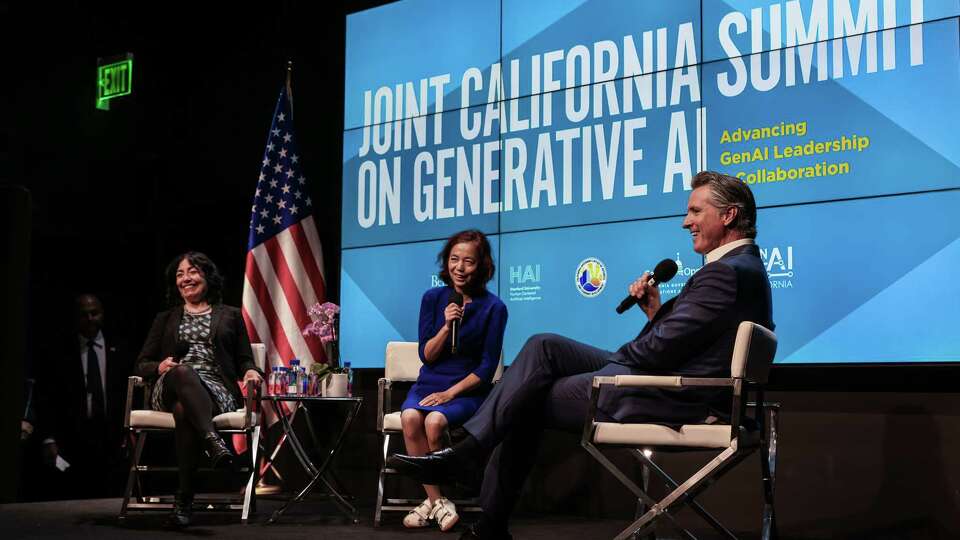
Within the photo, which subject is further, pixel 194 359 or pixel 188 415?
pixel 194 359

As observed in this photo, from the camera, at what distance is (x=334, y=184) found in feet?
20.0

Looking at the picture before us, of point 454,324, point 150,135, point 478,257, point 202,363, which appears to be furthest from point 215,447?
point 150,135

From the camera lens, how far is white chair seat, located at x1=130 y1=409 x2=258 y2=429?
4.34m

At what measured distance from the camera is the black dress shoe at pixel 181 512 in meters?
3.93

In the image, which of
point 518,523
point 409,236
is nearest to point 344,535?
point 518,523

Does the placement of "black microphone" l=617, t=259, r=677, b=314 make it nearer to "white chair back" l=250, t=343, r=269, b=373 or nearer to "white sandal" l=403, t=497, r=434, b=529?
"white sandal" l=403, t=497, r=434, b=529

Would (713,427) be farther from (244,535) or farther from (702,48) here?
(702,48)

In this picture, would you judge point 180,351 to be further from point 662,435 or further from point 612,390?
point 662,435

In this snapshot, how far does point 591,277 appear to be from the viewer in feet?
15.6

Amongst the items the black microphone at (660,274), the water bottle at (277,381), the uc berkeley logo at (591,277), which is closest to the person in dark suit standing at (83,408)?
the water bottle at (277,381)

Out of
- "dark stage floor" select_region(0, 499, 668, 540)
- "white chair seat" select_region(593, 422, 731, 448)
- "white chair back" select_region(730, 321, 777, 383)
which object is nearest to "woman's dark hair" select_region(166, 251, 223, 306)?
"dark stage floor" select_region(0, 499, 668, 540)

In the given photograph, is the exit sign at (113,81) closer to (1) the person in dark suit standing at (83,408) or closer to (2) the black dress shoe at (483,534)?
(1) the person in dark suit standing at (83,408)

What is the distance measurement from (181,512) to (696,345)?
90.8 inches

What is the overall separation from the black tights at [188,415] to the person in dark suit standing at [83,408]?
198 cm
